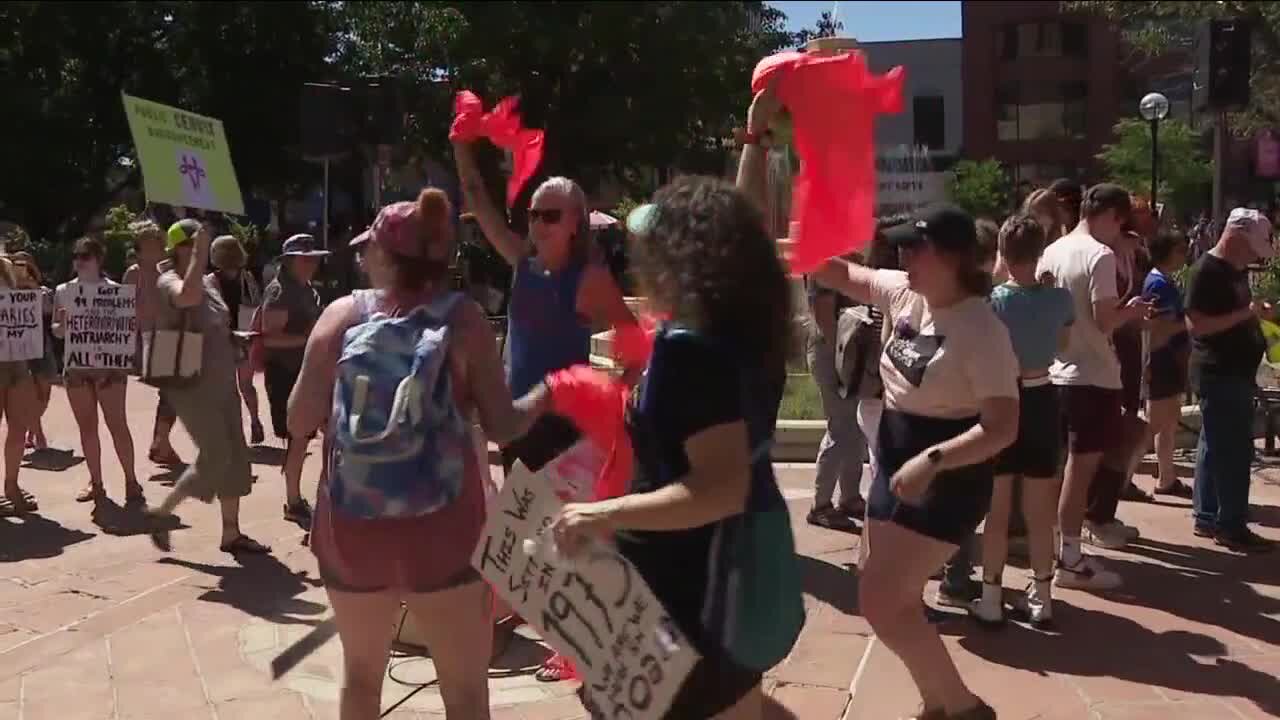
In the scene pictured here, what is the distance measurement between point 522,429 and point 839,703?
6.07 feet

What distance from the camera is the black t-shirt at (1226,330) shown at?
19.4 ft

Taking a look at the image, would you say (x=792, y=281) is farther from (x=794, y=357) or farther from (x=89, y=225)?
(x=89, y=225)

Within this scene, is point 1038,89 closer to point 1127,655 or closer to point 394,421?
point 1127,655

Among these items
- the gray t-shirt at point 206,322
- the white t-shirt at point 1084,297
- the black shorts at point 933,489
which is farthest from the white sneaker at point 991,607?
the gray t-shirt at point 206,322

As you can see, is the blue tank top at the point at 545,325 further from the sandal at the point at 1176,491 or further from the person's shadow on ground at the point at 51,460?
the person's shadow on ground at the point at 51,460

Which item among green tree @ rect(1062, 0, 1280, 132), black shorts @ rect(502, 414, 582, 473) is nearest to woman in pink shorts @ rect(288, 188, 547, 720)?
black shorts @ rect(502, 414, 582, 473)

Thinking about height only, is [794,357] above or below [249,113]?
below

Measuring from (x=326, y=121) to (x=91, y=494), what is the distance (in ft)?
10.1

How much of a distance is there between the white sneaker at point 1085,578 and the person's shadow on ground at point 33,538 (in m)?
5.09

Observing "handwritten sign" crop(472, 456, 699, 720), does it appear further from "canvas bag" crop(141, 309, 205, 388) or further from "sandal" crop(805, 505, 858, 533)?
"sandal" crop(805, 505, 858, 533)

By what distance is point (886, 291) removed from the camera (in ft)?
13.3

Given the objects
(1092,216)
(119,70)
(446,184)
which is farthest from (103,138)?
(1092,216)

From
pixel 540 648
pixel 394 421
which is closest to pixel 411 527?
pixel 394 421

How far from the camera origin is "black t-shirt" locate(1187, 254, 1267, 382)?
233 inches
